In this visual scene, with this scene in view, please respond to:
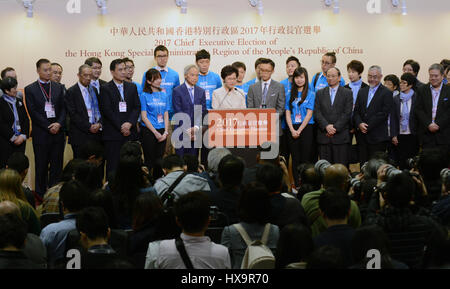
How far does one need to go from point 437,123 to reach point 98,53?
17.0ft

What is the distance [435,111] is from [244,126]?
2745 millimetres

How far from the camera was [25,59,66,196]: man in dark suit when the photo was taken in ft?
24.5

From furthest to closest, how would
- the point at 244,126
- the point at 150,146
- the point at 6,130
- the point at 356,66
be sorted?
the point at 356,66, the point at 150,146, the point at 6,130, the point at 244,126

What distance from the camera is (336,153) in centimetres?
761

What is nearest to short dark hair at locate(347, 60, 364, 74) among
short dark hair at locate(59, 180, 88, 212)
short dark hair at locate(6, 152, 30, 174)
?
short dark hair at locate(6, 152, 30, 174)

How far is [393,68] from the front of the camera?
9.43 meters

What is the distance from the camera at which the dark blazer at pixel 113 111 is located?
294 inches

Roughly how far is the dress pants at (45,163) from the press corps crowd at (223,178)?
0.06 feet

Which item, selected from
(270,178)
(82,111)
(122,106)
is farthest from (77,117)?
(270,178)

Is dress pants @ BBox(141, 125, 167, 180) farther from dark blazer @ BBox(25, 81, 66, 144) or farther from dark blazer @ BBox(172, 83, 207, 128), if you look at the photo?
dark blazer @ BBox(25, 81, 66, 144)

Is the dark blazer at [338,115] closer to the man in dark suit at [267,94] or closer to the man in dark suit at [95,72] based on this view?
the man in dark suit at [267,94]

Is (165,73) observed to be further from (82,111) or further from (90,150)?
(90,150)

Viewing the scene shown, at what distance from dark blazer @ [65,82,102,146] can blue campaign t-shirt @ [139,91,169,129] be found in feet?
2.47

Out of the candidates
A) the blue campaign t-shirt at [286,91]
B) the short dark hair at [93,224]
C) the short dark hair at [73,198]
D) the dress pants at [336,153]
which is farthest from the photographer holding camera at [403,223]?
the blue campaign t-shirt at [286,91]
